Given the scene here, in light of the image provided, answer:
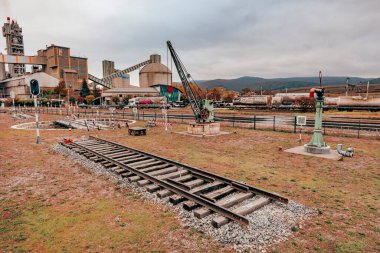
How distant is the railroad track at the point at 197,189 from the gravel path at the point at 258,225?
0.16 meters

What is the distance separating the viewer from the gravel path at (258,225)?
5457mm

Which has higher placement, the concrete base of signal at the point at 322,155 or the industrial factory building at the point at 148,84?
the industrial factory building at the point at 148,84

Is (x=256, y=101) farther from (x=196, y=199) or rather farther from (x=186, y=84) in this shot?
(x=196, y=199)

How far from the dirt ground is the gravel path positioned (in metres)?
0.21

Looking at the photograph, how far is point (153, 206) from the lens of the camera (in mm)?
7344

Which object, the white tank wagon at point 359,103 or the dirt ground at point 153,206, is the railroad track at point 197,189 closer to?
the dirt ground at point 153,206

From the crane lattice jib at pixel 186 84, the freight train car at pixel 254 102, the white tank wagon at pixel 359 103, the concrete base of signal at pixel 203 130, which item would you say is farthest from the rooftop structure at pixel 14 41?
the white tank wagon at pixel 359 103

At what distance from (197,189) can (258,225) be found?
2542mm

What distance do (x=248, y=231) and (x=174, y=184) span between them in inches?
139

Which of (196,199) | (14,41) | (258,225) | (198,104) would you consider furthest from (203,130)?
(14,41)

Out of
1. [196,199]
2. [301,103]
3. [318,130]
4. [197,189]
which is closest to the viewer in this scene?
[196,199]

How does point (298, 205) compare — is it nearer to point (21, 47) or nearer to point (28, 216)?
point (28, 216)

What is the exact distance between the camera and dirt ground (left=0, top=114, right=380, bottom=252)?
548 centimetres

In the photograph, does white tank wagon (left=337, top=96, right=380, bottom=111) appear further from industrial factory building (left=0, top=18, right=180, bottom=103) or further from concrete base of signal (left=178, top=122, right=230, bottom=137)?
industrial factory building (left=0, top=18, right=180, bottom=103)
